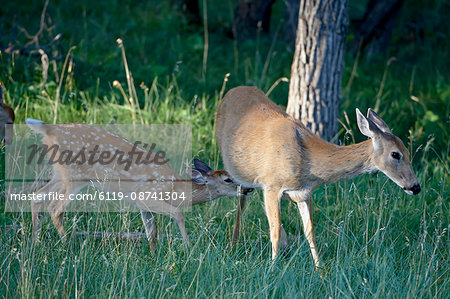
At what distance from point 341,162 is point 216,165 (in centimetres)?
190

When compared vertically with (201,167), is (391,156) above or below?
above

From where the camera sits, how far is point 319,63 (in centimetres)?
645

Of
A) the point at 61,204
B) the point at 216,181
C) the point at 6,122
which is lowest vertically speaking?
the point at 61,204

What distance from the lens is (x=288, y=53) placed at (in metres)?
9.56

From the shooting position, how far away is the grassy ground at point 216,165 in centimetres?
402

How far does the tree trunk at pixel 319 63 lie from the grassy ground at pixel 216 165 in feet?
1.26

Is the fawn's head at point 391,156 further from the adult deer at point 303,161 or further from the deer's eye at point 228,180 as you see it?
the deer's eye at point 228,180

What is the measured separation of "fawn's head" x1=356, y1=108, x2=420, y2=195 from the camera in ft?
14.8

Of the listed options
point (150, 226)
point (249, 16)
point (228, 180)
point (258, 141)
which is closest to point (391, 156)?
point (258, 141)

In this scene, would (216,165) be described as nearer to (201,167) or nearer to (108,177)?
(201,167)

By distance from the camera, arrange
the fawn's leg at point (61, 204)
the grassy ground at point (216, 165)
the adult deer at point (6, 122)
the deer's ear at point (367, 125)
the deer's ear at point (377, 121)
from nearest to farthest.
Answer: the grassy ground at point (216, 165), the deer's ear at point (367, 125), the deer's ear at point (377, 121), the fawn's leg at point (61, 204), the adult deer at point (6, 122)

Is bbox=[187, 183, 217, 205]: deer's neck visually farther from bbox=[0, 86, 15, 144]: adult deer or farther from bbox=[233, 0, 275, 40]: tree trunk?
bbox=[233, 0, 275, 40]: tree trunk

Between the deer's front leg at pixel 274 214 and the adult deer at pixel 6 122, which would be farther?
the adult deer at pixel 6 122

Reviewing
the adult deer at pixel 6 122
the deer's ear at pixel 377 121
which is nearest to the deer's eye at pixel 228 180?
the deer's ear at pixel 377 121
